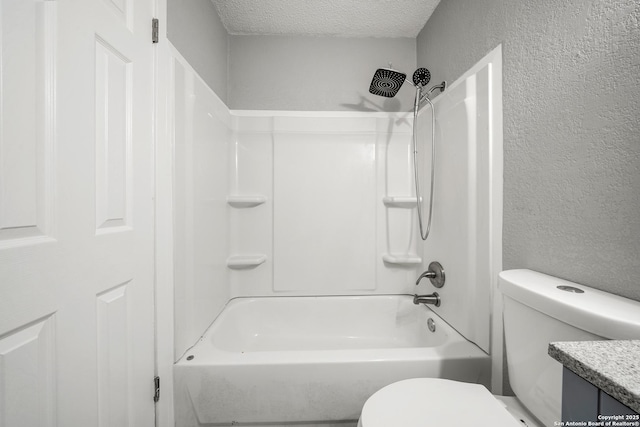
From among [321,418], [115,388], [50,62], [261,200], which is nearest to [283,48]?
[261,200]

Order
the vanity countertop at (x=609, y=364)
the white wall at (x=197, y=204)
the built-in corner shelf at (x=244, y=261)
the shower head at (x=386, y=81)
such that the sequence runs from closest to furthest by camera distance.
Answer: the vanity countertop at (x=609, y=364) < the white wall at (x=197, y=204) < the shower head at (x=386, y=81) < the built-in corner shelf at (x=244, y=261)

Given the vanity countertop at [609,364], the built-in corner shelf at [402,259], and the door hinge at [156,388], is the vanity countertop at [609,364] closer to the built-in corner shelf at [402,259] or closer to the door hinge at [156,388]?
the door hinge at [156,388]

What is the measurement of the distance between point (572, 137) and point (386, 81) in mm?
917

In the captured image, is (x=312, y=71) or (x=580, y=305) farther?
(x=312, y=71)

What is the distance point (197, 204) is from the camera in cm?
116

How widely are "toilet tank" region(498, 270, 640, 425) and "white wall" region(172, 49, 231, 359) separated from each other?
1.16 metres

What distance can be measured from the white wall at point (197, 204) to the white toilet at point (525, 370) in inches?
31.9

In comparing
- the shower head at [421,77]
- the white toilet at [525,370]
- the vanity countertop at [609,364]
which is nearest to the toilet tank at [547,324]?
the white toilet at [525,370]

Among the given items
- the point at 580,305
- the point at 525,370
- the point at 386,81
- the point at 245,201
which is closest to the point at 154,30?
the point at 245,201

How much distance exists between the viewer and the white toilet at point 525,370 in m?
0.56

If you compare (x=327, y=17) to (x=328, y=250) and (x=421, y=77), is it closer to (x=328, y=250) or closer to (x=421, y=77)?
(x=421, y=77)

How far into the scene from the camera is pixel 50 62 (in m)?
0.53

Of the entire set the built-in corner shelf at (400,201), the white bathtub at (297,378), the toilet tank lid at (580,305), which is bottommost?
the white bathtub at (297,378)

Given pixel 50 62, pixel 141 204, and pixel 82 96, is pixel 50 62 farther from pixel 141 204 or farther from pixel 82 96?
pixel 141 204
